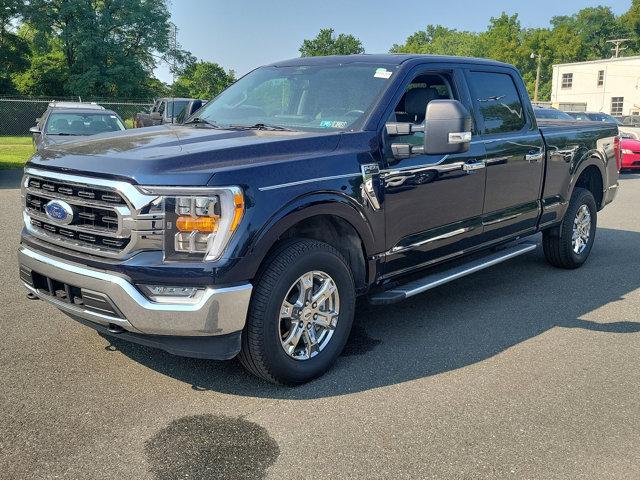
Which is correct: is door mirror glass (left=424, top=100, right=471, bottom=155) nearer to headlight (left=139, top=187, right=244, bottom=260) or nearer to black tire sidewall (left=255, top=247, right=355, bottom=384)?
black tire sidewall (left=255, top=247, right=355, bottom=384)

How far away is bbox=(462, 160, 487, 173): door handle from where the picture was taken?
4820 mm

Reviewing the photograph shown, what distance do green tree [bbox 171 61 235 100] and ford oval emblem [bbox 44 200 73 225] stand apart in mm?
52479

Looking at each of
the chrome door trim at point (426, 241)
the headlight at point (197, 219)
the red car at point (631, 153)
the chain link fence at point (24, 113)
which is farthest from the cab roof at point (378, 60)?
the chain link fence at point (24, 113)

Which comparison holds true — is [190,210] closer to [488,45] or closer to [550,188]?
[550,188]

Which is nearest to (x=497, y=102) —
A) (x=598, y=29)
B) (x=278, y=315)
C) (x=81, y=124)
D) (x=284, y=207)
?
(x=284, y=207)

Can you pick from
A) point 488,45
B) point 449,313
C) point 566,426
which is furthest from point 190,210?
point 488,45

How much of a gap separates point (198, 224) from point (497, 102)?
3321mm

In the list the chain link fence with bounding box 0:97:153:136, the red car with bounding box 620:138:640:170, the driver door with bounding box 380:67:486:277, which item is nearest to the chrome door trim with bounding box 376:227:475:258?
the driver door with bounding box 380:67:486:277

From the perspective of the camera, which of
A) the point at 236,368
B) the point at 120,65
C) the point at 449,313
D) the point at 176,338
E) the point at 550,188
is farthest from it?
the point at 120,65

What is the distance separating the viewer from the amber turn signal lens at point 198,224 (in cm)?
326

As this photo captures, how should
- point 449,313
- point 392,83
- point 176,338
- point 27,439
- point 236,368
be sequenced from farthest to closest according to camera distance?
point 449,313 < point 392,83 < point 236,368 < point 176,338 < point 27,439

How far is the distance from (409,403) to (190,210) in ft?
5.53

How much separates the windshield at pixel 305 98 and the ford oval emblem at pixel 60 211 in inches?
59.2

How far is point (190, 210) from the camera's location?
325 centimetres
